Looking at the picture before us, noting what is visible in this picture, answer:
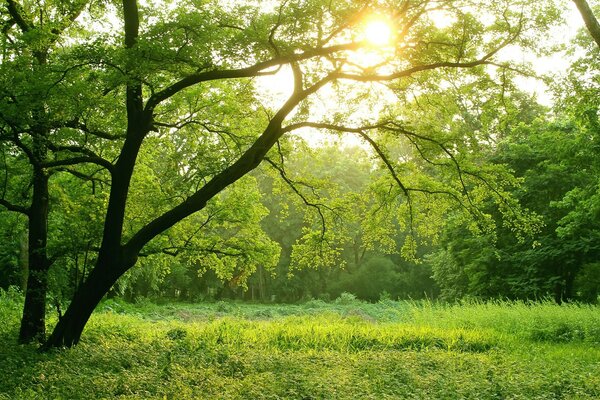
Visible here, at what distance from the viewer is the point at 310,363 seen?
31.9ft

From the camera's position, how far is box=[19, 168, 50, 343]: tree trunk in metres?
11.3

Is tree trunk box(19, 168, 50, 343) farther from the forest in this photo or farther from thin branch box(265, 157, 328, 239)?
thin branch box(265, 157, 328, 239)

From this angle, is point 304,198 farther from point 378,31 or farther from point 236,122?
point 378,31

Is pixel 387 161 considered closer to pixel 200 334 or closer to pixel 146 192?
pixel 146 192

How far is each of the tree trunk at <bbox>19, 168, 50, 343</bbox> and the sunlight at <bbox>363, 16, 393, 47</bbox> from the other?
7.29m

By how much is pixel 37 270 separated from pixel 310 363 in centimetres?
620

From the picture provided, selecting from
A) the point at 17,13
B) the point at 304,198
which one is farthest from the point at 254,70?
the point at 17,13

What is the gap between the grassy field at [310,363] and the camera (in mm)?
7449

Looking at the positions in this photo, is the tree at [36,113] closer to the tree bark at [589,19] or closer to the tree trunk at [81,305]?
the tree trunk at [81,305]

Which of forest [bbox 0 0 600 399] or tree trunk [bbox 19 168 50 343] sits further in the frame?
tree trunk [bbox 19 168 50 343]

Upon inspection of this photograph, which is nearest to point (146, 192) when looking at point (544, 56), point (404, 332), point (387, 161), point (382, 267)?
point (387, 161)

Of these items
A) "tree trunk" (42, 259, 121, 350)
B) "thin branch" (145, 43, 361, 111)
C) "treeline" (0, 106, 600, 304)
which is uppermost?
"thin branch" (145, 43, 361, 111)

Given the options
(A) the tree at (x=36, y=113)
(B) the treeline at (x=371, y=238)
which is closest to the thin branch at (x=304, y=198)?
(B) the treeline at (x=371, y=238)


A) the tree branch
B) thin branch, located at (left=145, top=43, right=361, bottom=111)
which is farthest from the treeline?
the tree branch
